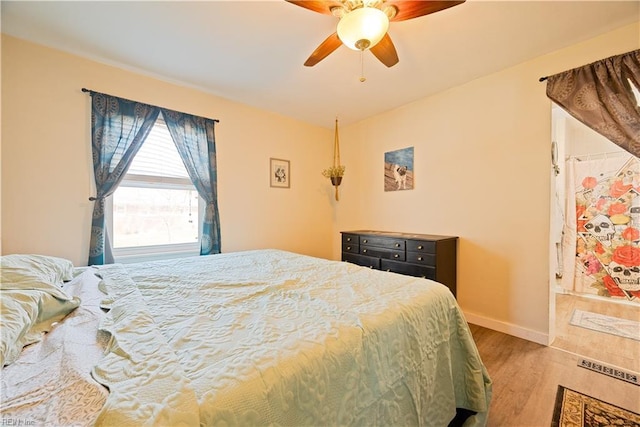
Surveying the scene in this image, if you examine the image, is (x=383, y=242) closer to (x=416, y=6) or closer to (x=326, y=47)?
(x=326, y=47)

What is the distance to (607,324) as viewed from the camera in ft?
8.74

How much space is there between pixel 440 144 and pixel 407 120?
575 millimetres

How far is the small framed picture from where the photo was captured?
3600 mm

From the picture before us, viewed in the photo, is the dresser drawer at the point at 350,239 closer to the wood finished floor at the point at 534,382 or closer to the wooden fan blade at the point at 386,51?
the wood finished floor at the point at 534,382

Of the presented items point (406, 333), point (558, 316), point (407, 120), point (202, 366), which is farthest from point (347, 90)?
point (558, 316)

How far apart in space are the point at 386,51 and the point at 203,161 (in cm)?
219

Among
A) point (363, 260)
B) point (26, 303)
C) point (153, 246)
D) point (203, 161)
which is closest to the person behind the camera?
point (26, 303)

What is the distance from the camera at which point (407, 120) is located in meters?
3.31

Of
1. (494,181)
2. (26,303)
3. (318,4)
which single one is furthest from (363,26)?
(494,181)

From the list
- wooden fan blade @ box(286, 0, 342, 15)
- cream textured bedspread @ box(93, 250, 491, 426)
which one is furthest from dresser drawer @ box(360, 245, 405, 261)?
wooden fan blade @ box(286, 0, 342, 15)

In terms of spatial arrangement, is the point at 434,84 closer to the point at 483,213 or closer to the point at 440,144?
the point at 440,144

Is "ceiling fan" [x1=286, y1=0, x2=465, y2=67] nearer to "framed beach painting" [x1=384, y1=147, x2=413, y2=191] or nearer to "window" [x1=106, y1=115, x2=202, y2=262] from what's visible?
"framed beach painting" [x1=384, y1=147, x2=413, y2=191]

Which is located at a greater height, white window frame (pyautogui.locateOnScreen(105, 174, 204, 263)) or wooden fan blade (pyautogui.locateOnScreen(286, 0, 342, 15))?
→ wooden fan blade (pyautogui.locateOnScreen(286, 0, 342, 15))

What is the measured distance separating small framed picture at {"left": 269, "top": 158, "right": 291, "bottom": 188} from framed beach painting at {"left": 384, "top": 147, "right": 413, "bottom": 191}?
4.60ft
